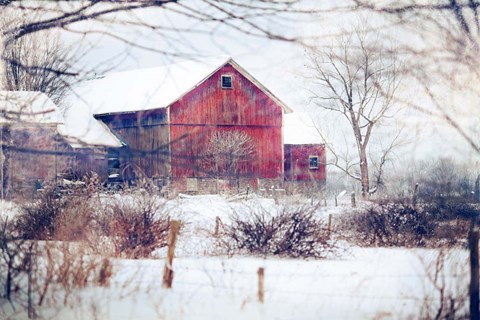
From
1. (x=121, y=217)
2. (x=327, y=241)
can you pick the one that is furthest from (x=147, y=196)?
(x=327, y=241)

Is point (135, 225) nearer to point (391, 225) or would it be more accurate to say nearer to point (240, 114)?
point (391, 225)

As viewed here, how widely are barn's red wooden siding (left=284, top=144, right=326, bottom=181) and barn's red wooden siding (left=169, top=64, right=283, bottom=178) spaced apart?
2.83 meters

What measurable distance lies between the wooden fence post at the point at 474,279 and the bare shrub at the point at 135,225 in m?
3.68

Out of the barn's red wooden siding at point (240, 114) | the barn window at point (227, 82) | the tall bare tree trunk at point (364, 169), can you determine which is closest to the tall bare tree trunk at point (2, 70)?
the barn's red wooden siding at point (240, 114)

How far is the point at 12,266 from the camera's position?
423 cm

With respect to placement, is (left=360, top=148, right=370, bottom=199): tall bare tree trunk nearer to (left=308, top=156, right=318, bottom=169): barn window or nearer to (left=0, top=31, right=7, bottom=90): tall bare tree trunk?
(left=308, top=156, right=318, bottom=169): barn window

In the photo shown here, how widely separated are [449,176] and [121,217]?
20.0 feet

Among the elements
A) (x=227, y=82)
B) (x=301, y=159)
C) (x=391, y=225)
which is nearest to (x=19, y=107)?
(x=391, y=225)

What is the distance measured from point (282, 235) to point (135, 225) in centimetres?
228

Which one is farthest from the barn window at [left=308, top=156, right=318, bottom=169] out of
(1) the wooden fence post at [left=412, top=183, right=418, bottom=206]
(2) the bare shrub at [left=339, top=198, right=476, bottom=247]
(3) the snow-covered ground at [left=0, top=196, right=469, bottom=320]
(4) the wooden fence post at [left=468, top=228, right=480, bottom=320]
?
(4) the wooden fence post at [left=468, top=228, right=480, bottom=320]

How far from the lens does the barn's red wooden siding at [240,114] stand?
21109 millimetres

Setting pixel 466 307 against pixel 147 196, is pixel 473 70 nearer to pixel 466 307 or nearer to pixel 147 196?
pixel 466 307

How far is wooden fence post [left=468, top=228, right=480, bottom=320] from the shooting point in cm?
420

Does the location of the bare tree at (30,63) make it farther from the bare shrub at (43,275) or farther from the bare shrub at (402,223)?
the bare shrub at (402,223)
